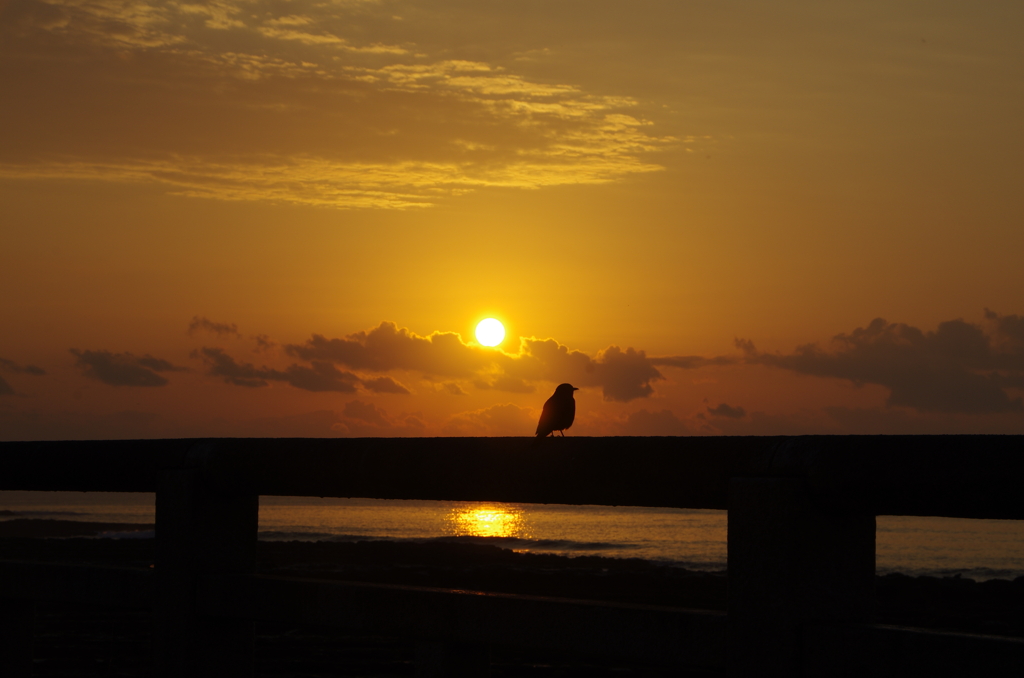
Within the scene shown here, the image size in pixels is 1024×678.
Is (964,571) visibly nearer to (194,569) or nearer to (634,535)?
(634,535)

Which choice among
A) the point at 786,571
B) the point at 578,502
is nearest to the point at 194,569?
the point at 578,502

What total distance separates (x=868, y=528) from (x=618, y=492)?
58 cm

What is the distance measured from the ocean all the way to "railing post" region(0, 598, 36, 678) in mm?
29908

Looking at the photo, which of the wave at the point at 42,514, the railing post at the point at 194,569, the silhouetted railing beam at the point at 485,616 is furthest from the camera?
the wave at the point at 42,514

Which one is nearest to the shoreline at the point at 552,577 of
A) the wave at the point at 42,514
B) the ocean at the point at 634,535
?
the ocean at the point at 634,535

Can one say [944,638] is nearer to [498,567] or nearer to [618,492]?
[618,492]

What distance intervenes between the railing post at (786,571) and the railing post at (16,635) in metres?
2.78

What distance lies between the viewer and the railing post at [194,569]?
3105 millimetres

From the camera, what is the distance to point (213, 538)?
10.5 ft

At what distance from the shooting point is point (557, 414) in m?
6.53

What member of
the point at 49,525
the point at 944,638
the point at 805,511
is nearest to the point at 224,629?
the point at 805,511

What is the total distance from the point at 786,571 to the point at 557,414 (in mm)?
4479

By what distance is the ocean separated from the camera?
4741 centimetres

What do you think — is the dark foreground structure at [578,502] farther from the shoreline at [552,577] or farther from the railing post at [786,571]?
the shoreline at [552,577]
